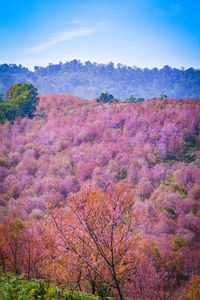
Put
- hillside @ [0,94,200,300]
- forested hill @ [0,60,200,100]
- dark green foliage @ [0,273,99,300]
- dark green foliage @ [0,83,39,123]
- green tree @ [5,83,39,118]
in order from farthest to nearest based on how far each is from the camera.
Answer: forested hill @ [0,60,200,100] → green tree @ [5,83,39,118] → dark green foliage @ [0,83,39,123] → hillside @ [0,94,200,300] → dark green foliage @ [0,273,99,300]

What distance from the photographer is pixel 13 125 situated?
3697 centimetres

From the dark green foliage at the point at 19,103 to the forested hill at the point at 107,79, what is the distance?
10965 centimetres

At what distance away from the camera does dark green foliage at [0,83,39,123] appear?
37.6 metres

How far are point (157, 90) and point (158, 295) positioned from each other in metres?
169

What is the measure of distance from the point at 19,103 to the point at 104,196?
40170 mm

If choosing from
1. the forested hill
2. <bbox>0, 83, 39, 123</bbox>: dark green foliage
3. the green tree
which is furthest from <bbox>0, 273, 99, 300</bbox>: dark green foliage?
the forested hill

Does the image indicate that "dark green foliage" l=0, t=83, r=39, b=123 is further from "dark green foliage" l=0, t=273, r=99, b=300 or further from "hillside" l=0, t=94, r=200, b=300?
"dark green foliage" l=0, t=273, r=99, b=300

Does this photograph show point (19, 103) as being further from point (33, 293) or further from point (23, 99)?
point (33, 293)

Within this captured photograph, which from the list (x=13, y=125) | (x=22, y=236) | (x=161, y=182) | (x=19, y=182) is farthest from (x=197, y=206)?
(x=13, y=125)

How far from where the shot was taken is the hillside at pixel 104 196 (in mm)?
6191

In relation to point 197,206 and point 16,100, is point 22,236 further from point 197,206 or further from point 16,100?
point 16,100

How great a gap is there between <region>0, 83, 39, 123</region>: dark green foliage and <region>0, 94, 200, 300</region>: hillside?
7.14ft

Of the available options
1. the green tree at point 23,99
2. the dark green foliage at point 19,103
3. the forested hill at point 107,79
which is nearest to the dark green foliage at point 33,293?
the dark green foliage at point 19,103

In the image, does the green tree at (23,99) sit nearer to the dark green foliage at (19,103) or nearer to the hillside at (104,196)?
the dark green foliage at (19,103)
